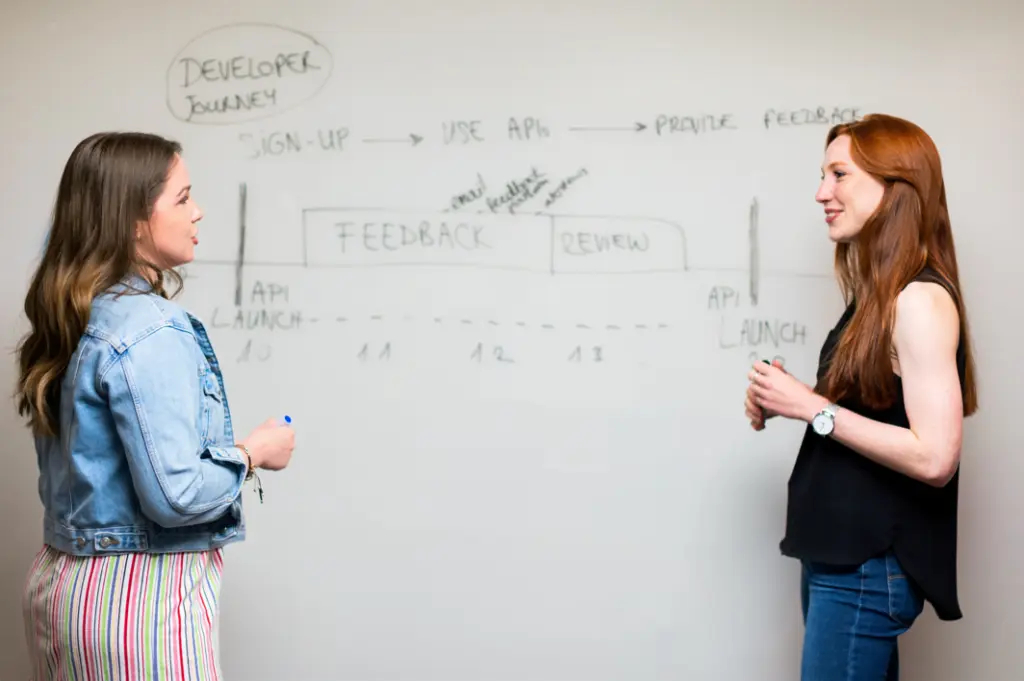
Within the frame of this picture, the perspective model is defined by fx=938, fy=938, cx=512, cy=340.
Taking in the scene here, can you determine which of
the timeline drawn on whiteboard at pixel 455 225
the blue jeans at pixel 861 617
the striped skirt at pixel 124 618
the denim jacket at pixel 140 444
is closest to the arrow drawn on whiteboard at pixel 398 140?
the timeline drawn on whiteboard at pixel 455 225

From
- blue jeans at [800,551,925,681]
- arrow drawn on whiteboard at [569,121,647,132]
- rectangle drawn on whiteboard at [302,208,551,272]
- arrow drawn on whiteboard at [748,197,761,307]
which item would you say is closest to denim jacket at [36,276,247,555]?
rectangle drawn on whiteboard at [302,208,551,272]

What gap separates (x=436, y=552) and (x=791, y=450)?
782mm

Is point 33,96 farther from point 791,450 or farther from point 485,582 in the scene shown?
point 791,450

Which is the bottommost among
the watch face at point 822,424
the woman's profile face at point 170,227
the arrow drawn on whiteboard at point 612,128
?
the watch face at point 822,424

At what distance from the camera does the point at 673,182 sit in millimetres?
1968

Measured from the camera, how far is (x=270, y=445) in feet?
4.29

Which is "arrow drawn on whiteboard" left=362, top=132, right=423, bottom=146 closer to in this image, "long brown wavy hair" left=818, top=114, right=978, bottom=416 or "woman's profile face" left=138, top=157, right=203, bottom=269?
"woman's profile face" left=138, top=157, right=203, bottom=269

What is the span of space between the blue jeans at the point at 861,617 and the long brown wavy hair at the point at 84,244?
1.09 meters

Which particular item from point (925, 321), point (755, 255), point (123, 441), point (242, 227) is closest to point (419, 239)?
point (242, 227)

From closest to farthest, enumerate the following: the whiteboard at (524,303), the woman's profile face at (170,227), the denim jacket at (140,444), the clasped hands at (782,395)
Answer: the denim jacket at (140,444), the woman's profile face at (170,227), the clasped hands at (782,395), the whiteboard at (524,303)

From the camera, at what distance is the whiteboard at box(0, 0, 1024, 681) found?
195cm

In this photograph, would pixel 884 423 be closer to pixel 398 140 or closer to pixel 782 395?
pixel 782 395

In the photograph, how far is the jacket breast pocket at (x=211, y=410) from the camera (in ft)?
4.08

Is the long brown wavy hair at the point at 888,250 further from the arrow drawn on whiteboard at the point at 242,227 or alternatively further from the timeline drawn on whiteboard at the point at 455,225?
the arrow drawn on whiteboard at the point at 242,227
